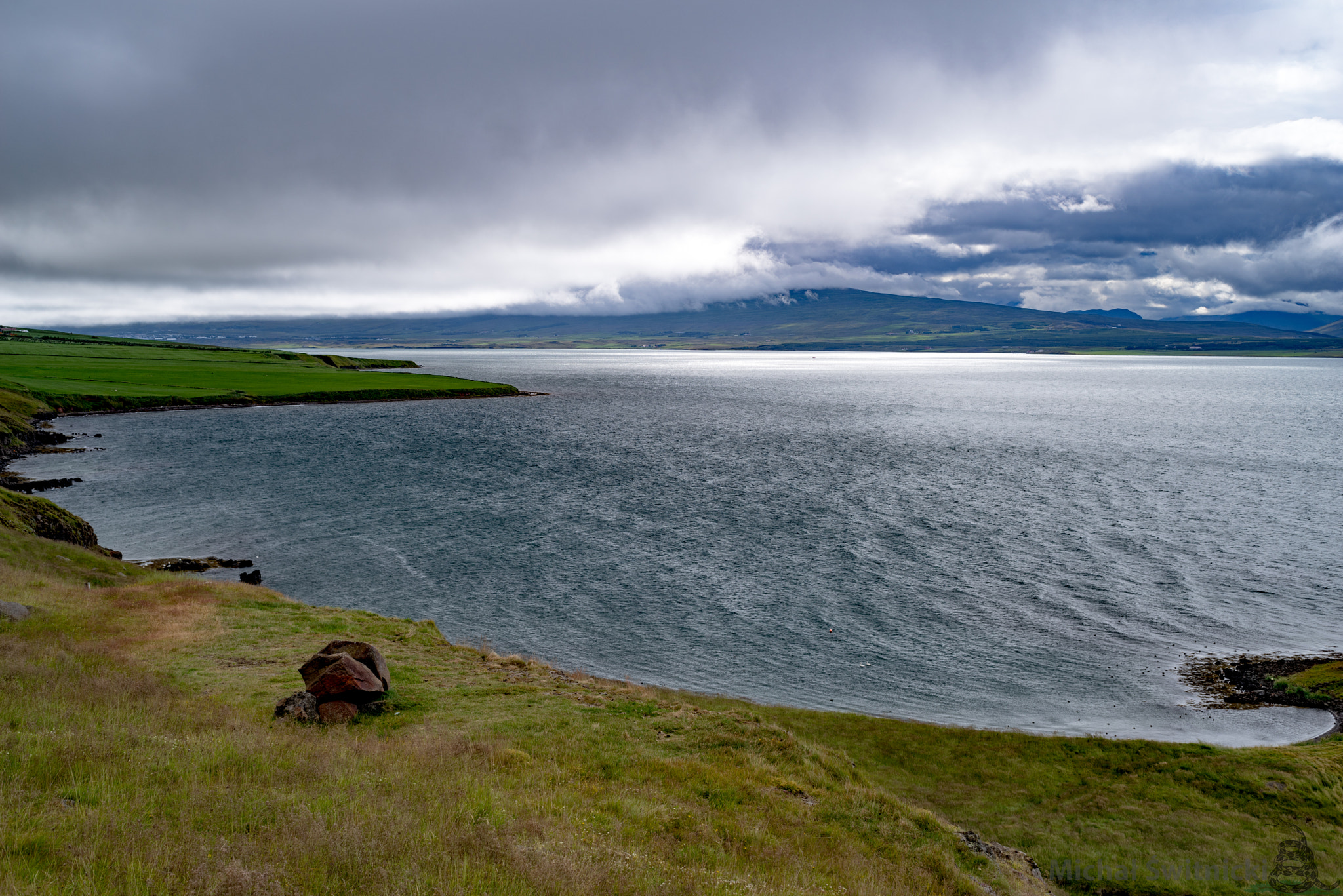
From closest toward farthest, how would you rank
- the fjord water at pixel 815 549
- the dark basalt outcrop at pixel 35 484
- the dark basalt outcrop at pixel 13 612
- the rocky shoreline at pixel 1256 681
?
the dark basalt outcrop at pixel 13 612, the rocky shoreline at pixel 1256 681, the fjord water at pixel 815 549, the dark basalt outcrop at pixel 35 484

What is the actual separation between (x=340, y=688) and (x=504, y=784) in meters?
7.58

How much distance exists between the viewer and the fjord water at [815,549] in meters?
33.3

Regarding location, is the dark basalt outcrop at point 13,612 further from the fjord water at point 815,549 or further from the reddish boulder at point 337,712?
the fjord water at point 815,549

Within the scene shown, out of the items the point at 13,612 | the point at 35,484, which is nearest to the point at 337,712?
the point at 13,612

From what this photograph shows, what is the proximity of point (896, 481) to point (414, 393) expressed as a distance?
128804 mm

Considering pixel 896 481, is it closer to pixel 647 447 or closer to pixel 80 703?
pixel 647 447

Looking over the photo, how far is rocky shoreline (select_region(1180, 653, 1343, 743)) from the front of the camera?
29562mm

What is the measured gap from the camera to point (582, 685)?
87.6 ft

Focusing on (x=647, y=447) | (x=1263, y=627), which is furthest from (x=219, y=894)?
(x=647, y=447)

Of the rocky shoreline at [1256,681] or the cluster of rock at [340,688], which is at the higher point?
the cluster of rock at [340,688]

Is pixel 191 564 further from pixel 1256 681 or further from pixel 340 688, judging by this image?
pixel 1256 681

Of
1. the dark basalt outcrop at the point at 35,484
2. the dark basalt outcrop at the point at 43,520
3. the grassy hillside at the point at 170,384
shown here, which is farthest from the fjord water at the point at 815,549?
the grassy hillside at the point at 170,384

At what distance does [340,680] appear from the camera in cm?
1981

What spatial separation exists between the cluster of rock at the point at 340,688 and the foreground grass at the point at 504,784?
0.76 meters
